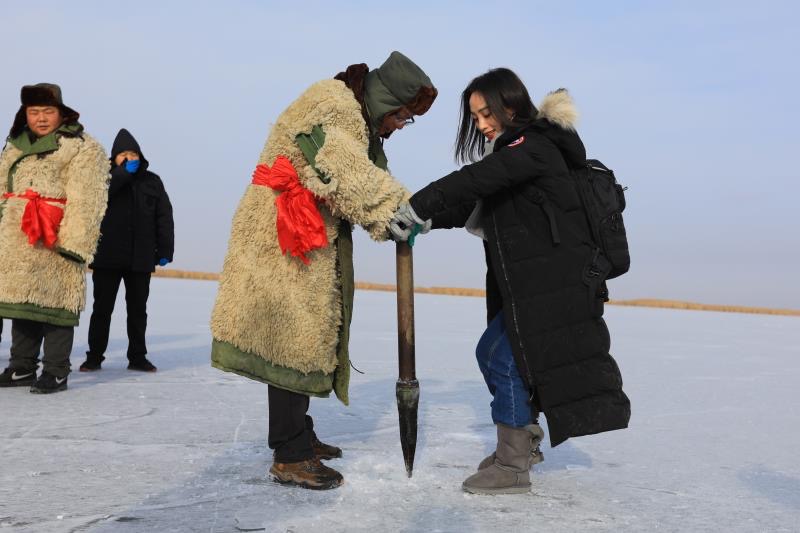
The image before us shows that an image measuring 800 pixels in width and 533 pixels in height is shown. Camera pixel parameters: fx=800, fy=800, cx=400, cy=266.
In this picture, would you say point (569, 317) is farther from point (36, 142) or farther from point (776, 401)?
point (36, 142)

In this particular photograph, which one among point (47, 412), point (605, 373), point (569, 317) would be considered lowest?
point (47, 412)

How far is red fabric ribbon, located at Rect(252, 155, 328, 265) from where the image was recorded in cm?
275

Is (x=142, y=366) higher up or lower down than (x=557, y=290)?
Answer: lower down

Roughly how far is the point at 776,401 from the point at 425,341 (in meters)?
3.80

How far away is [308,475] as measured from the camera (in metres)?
2.84

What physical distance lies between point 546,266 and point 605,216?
28 centimetres

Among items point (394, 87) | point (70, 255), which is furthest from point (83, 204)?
point (394, 87)

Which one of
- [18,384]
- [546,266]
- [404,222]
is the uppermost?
[404,222]

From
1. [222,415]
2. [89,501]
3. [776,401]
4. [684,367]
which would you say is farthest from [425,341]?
[89,501]

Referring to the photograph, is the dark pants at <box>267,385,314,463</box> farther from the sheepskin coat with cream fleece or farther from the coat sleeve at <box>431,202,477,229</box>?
the coat sleeve at <box>431,202,477,229</box>

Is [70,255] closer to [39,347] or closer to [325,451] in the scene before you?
[39,347]

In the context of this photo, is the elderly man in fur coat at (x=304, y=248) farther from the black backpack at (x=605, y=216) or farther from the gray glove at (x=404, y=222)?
the black backpack at (x=605, y=216)

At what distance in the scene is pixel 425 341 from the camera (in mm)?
8367

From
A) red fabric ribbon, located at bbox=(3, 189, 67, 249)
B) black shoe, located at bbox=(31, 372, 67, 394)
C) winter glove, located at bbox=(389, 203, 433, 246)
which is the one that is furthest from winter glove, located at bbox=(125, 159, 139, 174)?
winter glove, located at bbox=(389, 203, 433, 246)
